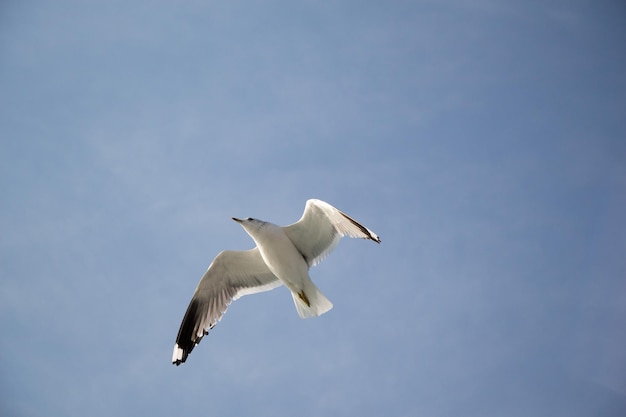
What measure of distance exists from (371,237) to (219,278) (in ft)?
8.18

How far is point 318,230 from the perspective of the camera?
6.95 m

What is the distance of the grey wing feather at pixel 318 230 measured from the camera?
6.57 m

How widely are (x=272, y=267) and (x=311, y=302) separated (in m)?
0.67

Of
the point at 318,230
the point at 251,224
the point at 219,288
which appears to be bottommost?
the point at 318,230

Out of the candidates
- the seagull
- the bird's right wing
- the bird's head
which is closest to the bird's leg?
the seagull

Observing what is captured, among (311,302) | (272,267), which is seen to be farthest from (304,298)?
(272,267)

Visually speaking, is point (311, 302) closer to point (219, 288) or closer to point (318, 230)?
point (318, 230)

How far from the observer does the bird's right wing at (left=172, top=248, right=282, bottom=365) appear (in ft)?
24.3

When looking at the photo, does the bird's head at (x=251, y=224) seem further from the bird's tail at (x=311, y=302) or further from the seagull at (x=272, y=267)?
the bird's tail at (x=311, y=302)

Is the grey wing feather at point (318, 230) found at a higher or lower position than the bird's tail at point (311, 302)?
higher

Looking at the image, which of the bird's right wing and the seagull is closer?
the seagull

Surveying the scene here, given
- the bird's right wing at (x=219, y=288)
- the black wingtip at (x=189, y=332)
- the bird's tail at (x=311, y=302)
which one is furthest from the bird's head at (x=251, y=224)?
the black wingtip at (x=189, y=332)

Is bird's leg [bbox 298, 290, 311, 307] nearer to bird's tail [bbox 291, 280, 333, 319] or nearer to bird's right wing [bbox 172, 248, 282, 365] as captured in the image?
bird's tail [bbox 291, 280, 333, 319]

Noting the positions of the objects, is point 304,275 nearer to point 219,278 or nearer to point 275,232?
point 275,232
